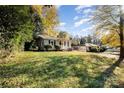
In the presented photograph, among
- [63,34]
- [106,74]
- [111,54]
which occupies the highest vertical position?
[63,34]

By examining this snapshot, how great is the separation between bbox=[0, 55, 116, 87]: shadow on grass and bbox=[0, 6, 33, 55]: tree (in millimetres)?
352

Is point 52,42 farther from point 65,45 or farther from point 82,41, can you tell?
point 82,41

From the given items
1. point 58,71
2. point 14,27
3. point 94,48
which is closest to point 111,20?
point 94,48

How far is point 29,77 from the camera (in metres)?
3.73

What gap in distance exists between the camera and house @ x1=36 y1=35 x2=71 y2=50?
12.9ft

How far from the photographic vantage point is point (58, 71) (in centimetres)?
383

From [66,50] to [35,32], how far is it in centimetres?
50

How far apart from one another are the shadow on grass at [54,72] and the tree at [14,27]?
1.15 feet

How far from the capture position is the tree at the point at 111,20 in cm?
384

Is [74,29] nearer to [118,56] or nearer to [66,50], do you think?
[66,50]

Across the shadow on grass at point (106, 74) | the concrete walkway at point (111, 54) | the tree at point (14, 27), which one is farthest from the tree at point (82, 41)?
the tree at point (14, 27)

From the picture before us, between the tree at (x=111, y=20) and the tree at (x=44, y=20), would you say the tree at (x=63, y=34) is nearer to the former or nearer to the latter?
the tree at (x=44, y=20)

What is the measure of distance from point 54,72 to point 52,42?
1.40ft

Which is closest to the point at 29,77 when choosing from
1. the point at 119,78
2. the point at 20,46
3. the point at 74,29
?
the point at 20,46
